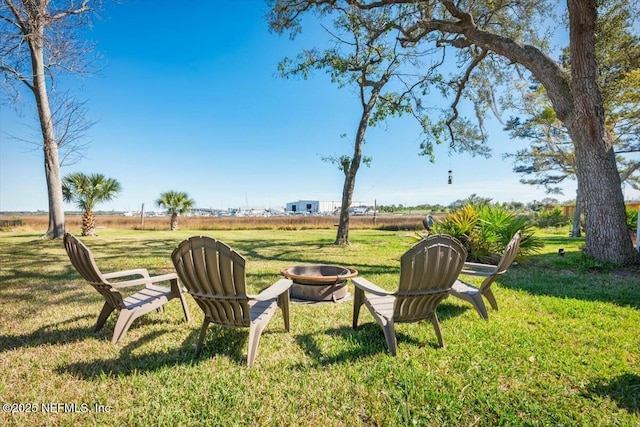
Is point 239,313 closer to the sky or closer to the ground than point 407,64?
closer to the ground

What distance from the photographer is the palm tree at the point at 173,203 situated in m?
21.4

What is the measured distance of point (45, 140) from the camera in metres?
11.8

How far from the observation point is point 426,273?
8.86 ft

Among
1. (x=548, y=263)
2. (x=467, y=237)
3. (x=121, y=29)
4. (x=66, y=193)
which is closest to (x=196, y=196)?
(x=66, y=193)

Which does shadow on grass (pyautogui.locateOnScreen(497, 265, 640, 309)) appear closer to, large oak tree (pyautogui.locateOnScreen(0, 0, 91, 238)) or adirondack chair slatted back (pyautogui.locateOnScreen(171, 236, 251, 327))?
adirondack chair slatted back (pyautogui.locateOnScreen(171, 236, 251, 327))

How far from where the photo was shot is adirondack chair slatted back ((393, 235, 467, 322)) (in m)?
2.66

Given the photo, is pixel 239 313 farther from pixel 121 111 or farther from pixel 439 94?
pixel 121 111

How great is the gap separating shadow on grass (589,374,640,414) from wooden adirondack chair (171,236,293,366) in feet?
8.64

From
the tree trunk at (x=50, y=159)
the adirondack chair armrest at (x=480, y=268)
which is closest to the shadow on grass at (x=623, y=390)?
the adirondack chair armrest at (x=480, y=268)

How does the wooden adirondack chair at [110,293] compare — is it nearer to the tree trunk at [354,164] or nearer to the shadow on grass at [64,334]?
the shadow on grass at [64,334]

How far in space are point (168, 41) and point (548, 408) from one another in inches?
612

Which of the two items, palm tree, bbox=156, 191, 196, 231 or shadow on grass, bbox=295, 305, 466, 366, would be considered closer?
shadow on grass, bbox=295, 305, 466, 366

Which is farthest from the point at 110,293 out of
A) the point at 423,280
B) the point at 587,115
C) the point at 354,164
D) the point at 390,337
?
the point at 354,164

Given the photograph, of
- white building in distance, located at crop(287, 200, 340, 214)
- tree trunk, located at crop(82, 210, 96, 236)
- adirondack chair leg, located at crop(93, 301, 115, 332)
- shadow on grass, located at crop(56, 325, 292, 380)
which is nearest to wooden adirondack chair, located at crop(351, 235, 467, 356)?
shadow on grass, located at crop(56, 325, 292, 380)
